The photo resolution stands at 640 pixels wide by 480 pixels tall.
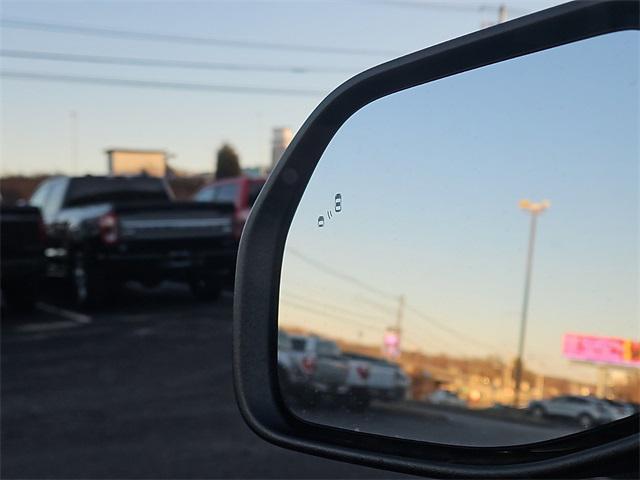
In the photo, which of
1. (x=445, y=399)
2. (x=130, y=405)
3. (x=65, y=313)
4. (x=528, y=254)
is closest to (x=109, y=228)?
(x=65, y=313)

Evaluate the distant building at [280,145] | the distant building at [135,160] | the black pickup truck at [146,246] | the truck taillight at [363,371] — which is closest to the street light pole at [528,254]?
the distant building at [280,145]

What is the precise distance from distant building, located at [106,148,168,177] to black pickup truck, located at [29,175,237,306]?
10513mm

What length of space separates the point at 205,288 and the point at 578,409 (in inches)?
400

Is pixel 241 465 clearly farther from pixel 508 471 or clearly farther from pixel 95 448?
pixel 508 471

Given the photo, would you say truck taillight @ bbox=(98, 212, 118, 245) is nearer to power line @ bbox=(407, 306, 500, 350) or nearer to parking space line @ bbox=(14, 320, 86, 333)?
parking space line @ bbox=(14, 320, 86, 333)

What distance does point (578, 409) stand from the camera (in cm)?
246

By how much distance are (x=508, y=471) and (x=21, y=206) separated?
1125 cm

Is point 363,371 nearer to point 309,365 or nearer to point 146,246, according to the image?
point 309,365

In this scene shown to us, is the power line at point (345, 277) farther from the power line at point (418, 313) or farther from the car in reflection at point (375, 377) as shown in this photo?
the car in reflection at point (375, 377)

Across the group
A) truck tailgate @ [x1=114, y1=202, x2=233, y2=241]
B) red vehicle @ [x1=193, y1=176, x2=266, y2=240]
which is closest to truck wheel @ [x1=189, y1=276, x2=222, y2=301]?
truck tailgate @ [x1=114, y1=202, x2=233, y2=241]

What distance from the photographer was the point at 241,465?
450cm

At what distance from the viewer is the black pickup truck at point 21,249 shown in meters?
11.3

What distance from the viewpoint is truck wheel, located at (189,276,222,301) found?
12.0 m

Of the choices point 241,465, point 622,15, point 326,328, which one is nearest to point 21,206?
point 241,465
